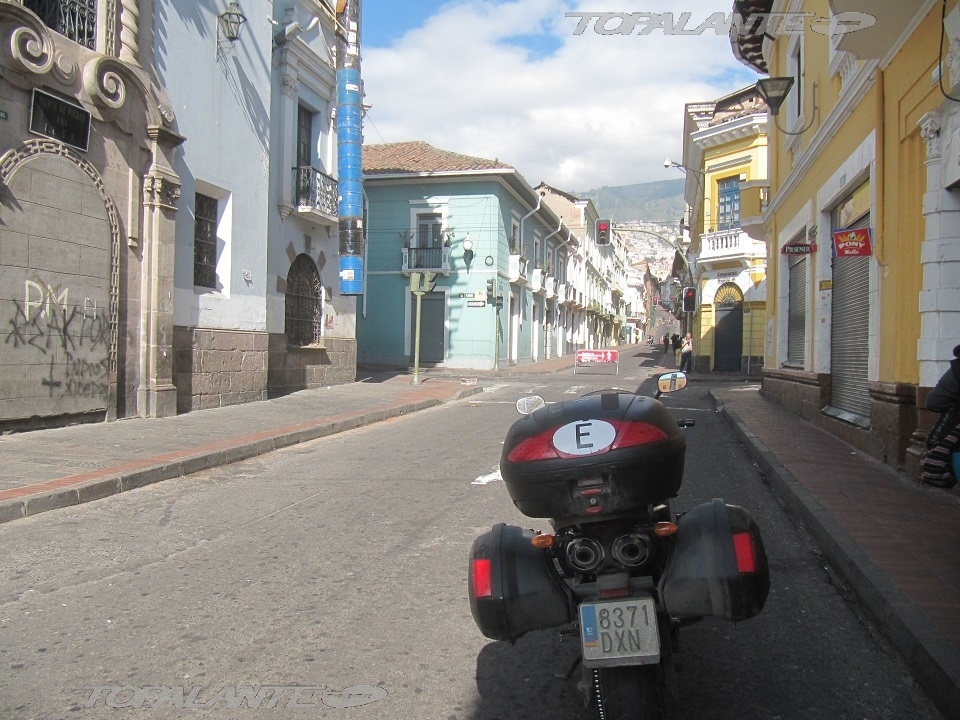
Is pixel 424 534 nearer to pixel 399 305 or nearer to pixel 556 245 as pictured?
pixel 399 305

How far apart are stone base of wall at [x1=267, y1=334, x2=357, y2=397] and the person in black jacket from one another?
1198 cm

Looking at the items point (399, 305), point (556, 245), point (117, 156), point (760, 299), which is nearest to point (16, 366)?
point (117, 156)

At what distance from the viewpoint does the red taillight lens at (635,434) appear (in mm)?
2588

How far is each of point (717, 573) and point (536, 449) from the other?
0.71 metres

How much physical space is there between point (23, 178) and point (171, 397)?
11.6 ft

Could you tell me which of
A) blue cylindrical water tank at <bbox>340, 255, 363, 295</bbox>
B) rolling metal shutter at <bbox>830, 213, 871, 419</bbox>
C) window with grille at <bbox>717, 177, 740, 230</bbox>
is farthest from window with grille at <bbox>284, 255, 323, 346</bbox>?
window with grille at <bbox>717, 177, 740, 230</bbox>

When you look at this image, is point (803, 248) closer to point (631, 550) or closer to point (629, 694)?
point (631, 550)

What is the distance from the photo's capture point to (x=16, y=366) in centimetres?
865

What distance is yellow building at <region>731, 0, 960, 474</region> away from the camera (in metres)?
6.63

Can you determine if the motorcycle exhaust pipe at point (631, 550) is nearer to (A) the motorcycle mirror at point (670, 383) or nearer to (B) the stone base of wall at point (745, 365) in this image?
(A) the motorcycle mirror at point (670, 383)

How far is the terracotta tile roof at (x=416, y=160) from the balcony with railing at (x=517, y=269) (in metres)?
3.79

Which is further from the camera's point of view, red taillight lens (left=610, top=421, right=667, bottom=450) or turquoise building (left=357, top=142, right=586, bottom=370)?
turquoise building (left=357, top=142, right=586, bottom=370)

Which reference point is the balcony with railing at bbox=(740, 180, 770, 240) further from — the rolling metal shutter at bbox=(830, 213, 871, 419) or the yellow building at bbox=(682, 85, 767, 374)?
the yellow building at bbox=(682, 85, 767, 374)

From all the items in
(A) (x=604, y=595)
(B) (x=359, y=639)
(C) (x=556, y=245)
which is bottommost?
(B) (x=359, y=639)
